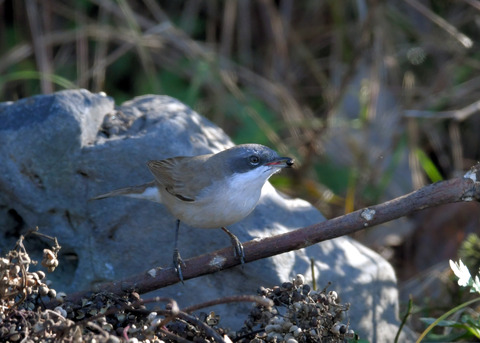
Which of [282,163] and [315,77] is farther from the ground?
[282,163]

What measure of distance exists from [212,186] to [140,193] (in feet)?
1.71

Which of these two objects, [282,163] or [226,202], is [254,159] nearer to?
[282,163]

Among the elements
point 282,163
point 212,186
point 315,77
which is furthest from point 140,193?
point 315,77

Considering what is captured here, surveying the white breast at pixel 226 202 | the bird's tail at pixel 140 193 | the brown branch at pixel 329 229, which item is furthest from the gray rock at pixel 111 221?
the brown branch at pixel 329 229

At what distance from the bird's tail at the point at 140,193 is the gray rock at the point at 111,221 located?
0.59 feet

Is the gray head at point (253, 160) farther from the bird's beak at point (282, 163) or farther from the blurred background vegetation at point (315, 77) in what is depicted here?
the blurred background vegetation at point (315, 77)

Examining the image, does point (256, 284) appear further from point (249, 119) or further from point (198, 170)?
point (249, 119)

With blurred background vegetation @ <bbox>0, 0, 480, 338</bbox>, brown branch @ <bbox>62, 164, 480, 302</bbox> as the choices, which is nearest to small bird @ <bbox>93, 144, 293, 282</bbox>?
brown branch @ <bbox>62, 164, 480, 302</bbox>

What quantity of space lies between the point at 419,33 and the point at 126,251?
4543 millimetres

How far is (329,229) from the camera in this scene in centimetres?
317

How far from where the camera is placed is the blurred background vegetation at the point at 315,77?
640cm

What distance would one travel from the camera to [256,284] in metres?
3.98

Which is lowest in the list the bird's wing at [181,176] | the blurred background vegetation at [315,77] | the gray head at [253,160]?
the blurred background vegetation at [315,77]

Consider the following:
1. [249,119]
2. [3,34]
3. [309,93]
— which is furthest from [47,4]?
[309,93]
